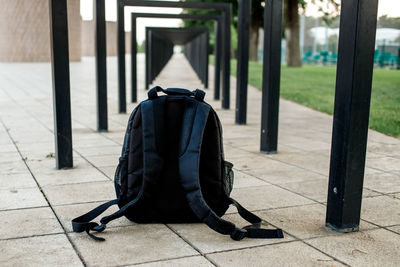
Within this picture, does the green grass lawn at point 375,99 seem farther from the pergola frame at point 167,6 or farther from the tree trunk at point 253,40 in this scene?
the tree trunk at point 253,40

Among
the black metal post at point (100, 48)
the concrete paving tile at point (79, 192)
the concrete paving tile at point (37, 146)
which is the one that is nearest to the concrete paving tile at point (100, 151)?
the concrete paving tile at point (37, 146)

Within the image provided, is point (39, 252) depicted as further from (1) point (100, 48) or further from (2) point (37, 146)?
(1) point (100, 48)

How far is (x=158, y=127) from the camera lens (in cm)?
293

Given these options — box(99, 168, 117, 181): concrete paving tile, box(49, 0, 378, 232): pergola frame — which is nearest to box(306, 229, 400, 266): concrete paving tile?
box(49, 0, 378, 232): pergola frame

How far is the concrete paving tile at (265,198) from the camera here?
346 centimetres

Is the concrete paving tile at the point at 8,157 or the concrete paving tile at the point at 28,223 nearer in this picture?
the concrete paving tile at the point at 28,223

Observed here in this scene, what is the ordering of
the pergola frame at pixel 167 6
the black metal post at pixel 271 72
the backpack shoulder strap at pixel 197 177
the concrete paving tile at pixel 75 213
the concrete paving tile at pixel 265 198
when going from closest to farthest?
the backpack shoulder strap at pixel 197 177 → the concrete paving tile at pixel 75 213 → the concrete paving tile at pixel 265 198 → the black metal post at pixel 271 72 → the pergola frame at pixel 167 6

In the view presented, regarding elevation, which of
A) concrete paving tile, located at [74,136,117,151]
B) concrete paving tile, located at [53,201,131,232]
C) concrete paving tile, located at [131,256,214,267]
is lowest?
concrete paving tile, located at [74,136,117,151]

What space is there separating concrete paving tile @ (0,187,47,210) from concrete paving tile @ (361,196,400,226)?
220 cm

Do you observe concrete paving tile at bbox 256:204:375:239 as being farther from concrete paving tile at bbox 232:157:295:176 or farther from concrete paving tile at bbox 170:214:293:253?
concrete paving tile at bbox 232:157:295:176

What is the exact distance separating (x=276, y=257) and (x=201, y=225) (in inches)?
25.2

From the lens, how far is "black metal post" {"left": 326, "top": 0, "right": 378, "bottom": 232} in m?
2.72

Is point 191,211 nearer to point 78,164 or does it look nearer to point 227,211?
point 227,211

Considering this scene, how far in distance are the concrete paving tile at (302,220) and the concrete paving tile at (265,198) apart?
0.11 m
